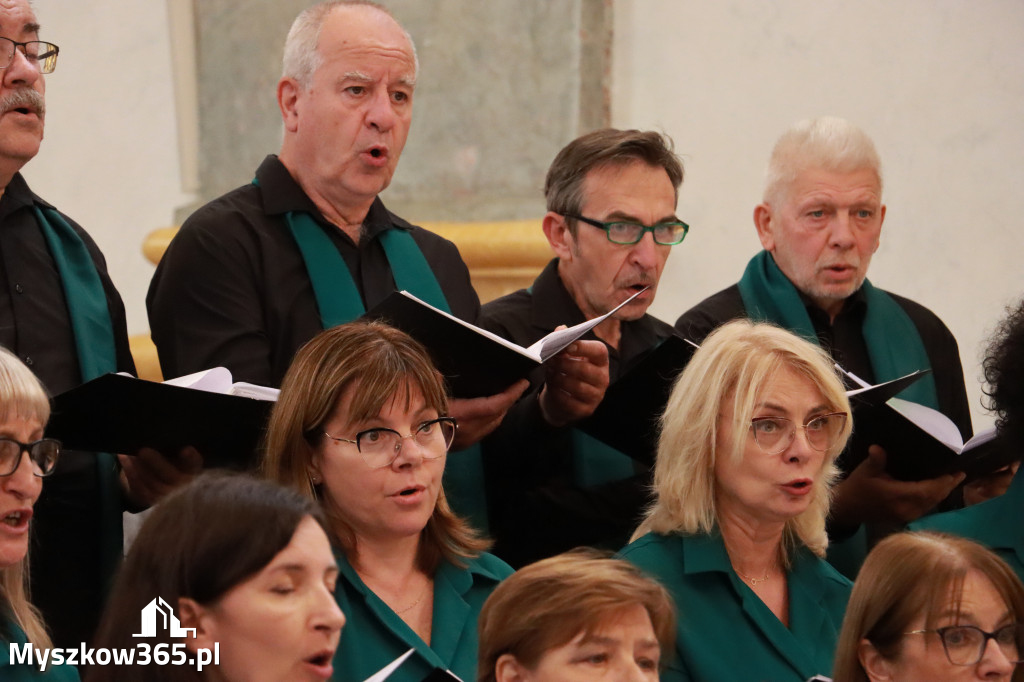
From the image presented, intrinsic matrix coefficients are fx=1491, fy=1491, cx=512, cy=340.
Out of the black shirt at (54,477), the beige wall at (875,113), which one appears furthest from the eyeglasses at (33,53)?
the beige wall at (875,113)

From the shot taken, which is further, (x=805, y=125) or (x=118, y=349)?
(x=805, y=125)

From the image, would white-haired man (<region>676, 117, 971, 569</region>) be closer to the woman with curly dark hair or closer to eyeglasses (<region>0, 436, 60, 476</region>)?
the woman with curly dark hair

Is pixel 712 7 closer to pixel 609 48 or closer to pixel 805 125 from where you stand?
pixel 609 48

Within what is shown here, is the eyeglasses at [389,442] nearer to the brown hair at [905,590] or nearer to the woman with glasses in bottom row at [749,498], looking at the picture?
the woman with glasses in bottom row at [749,498]

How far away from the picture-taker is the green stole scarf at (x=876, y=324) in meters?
3.92

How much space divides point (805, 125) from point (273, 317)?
1704 mm

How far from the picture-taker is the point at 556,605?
233 cm

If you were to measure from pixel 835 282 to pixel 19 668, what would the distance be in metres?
2.36

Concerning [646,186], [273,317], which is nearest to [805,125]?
[646,186]

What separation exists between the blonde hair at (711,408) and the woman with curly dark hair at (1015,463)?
366 millimetres

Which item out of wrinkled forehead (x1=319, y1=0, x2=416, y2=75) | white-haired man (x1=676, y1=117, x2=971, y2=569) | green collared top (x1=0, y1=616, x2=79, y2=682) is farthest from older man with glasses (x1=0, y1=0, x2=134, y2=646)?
white-haired man (x1=676, y1=117, x2=971, y2=569)

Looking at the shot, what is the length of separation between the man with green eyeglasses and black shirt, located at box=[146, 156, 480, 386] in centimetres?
47

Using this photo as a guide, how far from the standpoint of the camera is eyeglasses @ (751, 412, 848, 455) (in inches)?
118

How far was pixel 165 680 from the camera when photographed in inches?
80.4
